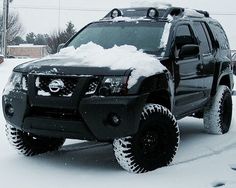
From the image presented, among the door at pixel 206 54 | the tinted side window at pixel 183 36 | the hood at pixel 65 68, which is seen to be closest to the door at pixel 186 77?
the tinted side window at pixel 183 36

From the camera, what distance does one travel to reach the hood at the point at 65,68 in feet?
15.6

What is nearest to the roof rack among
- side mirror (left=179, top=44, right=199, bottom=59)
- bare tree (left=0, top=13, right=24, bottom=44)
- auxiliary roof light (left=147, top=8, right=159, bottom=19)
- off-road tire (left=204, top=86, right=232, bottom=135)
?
auxiliary roof light (left=147, top=8, right=159, bottom=19)

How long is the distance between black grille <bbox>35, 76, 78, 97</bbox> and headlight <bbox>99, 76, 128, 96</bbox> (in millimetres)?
284

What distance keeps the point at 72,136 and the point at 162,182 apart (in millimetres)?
985

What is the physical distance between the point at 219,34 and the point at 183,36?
5.35 feet

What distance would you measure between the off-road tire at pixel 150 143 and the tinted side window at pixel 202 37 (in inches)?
73.5

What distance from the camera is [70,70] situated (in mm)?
4840

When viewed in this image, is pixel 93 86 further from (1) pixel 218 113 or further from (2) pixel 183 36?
(1) pixel 218 113

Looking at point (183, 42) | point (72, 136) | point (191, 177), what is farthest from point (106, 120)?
point (183, 42)

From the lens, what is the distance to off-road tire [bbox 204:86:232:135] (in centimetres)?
719

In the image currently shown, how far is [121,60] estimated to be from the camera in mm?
4965

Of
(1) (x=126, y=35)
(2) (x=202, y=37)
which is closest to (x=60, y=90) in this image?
(1) (x=126, y=35)

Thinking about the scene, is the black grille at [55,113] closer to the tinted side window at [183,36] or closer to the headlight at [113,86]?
the headlight at [113,86]

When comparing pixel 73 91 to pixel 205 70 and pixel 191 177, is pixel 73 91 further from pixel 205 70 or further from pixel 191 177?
pixel 205 70
